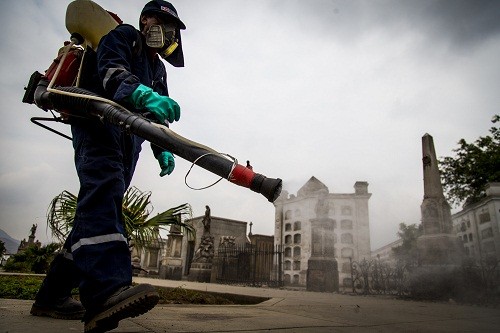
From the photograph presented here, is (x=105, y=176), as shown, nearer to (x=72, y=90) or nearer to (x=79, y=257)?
(x=79, y=257)

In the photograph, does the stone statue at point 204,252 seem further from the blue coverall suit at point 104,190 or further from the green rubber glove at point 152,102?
the green rubber glove at point 152,102

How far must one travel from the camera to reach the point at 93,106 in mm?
1534

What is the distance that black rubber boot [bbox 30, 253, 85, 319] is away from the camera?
179 centimetres

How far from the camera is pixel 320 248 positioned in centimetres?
948

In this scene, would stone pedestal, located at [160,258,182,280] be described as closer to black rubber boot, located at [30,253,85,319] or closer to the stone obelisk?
the stone obelisk

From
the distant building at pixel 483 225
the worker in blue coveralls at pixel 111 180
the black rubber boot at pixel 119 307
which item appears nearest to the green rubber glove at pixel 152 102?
the worker in blue coveralls at pixel 111 180

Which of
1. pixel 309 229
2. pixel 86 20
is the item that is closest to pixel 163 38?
pixel 86 20

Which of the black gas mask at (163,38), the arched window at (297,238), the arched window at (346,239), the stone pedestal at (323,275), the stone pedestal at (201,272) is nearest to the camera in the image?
the black gas mask at (163,38)

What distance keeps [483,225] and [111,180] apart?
76.0ft

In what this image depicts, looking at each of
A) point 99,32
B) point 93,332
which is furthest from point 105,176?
point 99,32

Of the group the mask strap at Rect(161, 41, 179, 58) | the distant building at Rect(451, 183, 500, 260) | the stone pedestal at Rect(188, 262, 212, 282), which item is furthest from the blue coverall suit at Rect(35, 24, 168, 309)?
the distant building at Rect(451, 183, 500, 260)

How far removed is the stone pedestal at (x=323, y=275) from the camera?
9109 mm

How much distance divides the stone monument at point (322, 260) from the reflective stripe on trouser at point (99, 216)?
28.7 feet

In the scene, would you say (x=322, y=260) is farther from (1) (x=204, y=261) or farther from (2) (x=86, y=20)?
(2) (x=86, y=20)
